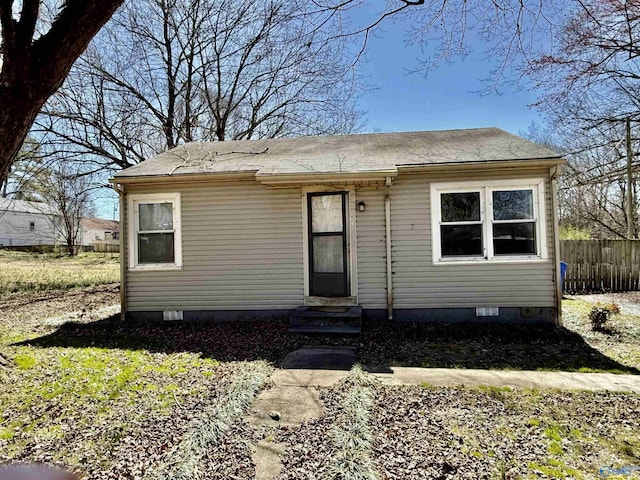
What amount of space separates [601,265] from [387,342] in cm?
845

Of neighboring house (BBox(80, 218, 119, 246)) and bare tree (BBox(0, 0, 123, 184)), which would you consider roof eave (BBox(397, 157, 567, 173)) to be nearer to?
bare tree (BBox(0, 0, 123, 184))

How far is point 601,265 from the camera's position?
10.5 m

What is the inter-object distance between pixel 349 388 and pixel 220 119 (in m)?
13.4

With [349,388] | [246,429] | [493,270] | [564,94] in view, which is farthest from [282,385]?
[564,94]

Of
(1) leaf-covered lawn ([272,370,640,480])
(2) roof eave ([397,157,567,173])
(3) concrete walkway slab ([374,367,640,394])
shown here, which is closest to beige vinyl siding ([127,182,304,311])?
(2) roof eave ([397,157,567,173])

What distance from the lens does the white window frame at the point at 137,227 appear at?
24.0 ft

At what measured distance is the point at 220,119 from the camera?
14742 millimetres

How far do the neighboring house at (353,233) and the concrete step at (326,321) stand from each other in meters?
0.41

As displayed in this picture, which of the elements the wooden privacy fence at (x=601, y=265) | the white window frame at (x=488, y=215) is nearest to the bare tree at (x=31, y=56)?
the white window frame at (x=488, y=215)

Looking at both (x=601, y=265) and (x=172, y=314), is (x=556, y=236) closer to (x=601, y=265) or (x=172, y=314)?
(x=601, y=265)

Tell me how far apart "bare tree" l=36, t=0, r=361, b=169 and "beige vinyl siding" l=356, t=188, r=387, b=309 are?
525 cm

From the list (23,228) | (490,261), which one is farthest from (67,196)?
(23,228)

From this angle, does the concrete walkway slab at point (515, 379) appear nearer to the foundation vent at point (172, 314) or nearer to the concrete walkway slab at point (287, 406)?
the concrete walkway slab at point (287, 406)

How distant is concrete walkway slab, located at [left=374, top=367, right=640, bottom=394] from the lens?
156 inches
